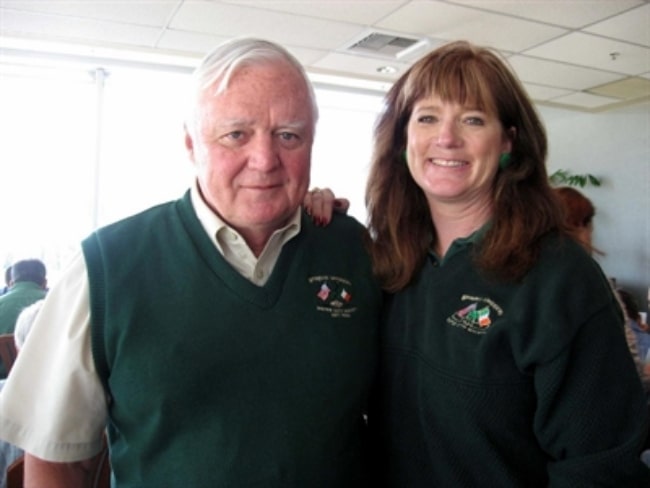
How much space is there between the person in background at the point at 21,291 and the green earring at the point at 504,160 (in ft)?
10.7

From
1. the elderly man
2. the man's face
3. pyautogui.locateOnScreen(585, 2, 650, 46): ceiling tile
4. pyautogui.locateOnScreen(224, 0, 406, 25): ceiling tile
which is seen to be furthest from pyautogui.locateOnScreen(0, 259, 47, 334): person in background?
pyautogui.locateOnScreen(585, 2, 650, 46): ceiling tile

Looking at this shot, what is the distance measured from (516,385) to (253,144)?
715 millimetres

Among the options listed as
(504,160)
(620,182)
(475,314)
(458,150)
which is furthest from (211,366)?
(620,182)

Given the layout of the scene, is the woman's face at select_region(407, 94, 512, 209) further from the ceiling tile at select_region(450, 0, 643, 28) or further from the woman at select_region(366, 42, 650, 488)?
the ceiling tile at select_region(450, 0, 643, 28)

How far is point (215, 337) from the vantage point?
1091 mm

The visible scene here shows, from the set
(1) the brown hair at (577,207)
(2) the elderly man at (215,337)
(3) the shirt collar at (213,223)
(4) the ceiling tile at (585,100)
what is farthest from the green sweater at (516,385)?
(4) the ceiling tile at (585,100)

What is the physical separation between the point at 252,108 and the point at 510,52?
4470 mm

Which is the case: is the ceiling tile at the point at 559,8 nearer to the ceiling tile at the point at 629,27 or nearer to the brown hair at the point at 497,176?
the ceiling tile at the point at 629,27

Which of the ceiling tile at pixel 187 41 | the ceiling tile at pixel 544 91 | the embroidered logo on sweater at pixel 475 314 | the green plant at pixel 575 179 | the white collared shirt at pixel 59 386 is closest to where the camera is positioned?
the white collared shirt at pixel 59 386

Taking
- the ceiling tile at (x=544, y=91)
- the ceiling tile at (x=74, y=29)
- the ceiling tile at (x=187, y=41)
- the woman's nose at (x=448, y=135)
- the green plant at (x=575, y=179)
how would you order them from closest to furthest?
the woman's nose at (x=448, y=135) < the ceiling tile at (x=74, y=29) < the ceiling tile at (x=187, y=41) < the ceiling tile at (x=544, y=91) < the green plant at (x=575, y=179)

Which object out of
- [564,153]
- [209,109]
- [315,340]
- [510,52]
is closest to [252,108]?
[209,109]

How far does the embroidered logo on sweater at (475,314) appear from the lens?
1.17 meters

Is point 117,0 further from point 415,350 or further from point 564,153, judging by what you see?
point 564,153

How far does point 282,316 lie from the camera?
3.77ft
